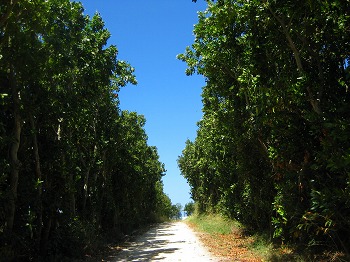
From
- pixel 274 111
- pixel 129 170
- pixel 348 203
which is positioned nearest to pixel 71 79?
pixel 274 111

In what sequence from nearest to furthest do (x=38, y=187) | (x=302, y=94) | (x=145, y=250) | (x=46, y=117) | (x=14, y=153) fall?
(x=302, y=94)
(x=14, y=153)
(x=38, y=187)
(x=46, y=117)
(x=145, y=250)

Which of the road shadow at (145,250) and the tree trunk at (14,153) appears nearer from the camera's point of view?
the tree trunk at (14,153)

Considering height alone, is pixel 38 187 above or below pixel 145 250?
above

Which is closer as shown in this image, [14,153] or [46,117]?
[14,153]

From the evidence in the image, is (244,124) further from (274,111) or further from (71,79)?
(71,79)

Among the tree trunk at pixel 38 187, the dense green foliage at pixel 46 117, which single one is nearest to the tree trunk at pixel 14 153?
the dense green foliage at pixel 46 117

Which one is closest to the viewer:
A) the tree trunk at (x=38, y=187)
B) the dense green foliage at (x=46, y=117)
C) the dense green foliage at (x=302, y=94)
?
the dense green foliage at (x=302, y=94)

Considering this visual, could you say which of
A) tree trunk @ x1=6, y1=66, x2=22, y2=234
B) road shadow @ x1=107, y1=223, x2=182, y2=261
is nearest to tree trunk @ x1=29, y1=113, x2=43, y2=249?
tree trunk @ x1=6, y1=66, x2=22, y2=234

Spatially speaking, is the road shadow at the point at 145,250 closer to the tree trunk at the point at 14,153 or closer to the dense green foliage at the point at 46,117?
the dense green foliage at the point at 46,117

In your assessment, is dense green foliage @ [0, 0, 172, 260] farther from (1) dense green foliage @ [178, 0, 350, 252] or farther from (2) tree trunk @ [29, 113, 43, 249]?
(1) dense green foliage @ [178, 0, 350, 252]

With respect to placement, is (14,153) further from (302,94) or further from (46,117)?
(302,94)

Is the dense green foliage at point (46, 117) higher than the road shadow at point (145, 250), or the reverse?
the dense green foliage at point (46, 117)

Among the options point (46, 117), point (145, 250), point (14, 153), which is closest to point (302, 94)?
point (14, 153)

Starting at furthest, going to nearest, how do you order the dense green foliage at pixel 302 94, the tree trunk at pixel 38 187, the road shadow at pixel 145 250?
the road shadow at pixel 145 250 → the tree trunk at pixel 38 187 → the dense green foliage at pixel 302 94
